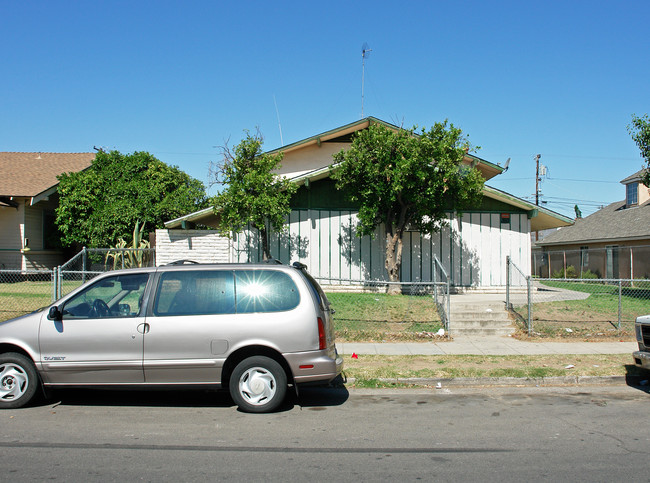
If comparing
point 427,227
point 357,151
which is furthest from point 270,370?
point 427,227

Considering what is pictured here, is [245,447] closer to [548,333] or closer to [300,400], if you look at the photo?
[300,400]

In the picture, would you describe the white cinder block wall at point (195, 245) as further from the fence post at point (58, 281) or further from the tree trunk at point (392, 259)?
the tree trunk at point (392, 259)

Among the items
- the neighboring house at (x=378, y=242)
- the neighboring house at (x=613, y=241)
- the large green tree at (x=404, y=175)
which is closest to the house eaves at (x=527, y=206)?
the neighboring house at (x=378, y=242)

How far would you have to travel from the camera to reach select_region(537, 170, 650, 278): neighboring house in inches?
995

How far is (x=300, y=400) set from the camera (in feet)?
24.0

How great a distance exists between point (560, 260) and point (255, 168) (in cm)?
2576

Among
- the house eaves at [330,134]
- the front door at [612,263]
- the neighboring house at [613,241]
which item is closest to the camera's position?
the house eaves at [330,134]

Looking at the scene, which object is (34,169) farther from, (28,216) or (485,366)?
(485,366)

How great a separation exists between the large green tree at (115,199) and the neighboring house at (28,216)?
2.61 feet

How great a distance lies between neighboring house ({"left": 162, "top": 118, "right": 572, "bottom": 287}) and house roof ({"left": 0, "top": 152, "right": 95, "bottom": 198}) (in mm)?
6974

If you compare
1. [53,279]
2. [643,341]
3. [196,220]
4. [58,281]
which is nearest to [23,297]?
[53,279]

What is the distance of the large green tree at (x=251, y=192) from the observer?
14.6m

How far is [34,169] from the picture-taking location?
878 inches

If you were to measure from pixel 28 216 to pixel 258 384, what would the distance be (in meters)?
17.5
